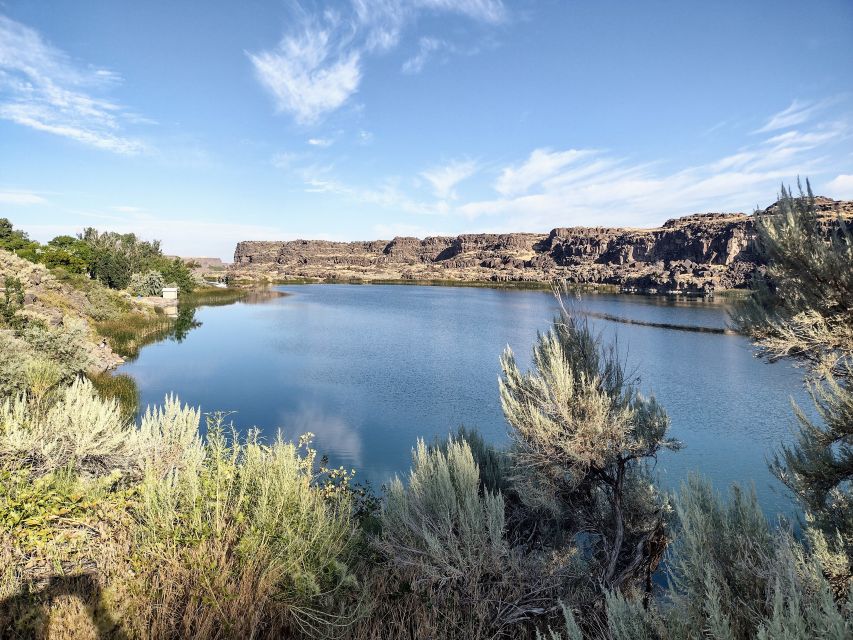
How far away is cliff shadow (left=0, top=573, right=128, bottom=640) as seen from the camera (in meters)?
3.32

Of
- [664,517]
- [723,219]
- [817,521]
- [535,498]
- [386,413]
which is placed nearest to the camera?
[817,521]

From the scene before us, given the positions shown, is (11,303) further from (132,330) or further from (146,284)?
(146,284)

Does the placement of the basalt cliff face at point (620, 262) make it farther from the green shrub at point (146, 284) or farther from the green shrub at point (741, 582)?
the green shrub at point (741, 582)

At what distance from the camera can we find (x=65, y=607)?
11.5ft

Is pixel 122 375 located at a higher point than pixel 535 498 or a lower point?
lower

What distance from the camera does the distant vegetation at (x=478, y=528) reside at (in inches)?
138

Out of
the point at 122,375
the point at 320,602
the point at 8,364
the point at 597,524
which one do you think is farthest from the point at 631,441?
the point at 122,375

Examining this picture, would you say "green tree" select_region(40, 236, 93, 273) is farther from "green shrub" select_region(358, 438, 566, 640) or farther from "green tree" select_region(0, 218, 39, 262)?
"green shrub" select_region(358, 438, 566, 640)

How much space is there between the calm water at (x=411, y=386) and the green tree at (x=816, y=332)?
56 cm

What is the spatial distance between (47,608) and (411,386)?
17928 millimetres

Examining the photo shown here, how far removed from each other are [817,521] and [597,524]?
264 cm

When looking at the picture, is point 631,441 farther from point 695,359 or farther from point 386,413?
point 695,359

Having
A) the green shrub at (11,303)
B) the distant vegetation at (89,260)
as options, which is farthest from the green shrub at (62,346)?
the distant vegetation at (89,260)

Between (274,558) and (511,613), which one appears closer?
(274,558)
